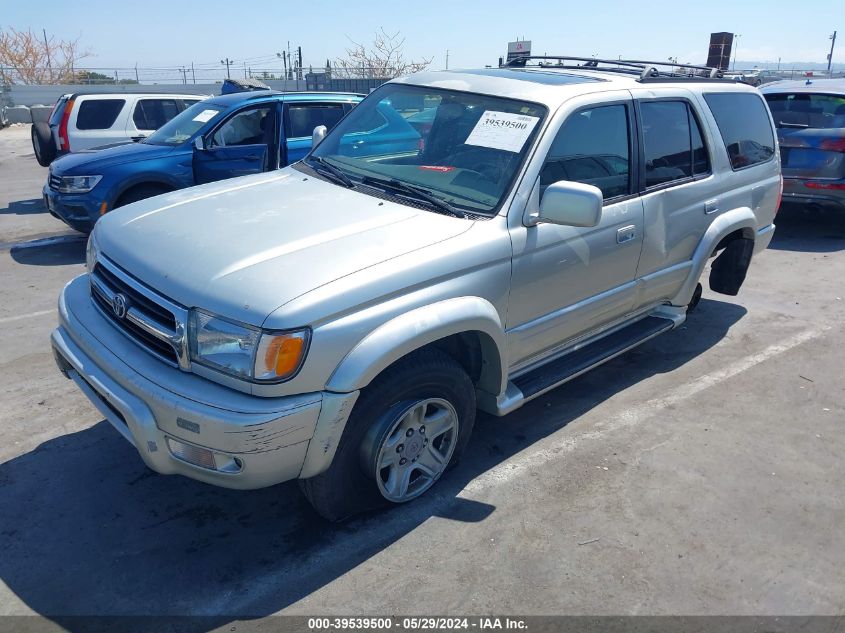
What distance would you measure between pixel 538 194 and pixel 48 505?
288cm

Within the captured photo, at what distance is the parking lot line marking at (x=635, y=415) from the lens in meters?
3.75

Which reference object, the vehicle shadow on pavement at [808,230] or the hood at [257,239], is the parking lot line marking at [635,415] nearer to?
the hood at [257,239]

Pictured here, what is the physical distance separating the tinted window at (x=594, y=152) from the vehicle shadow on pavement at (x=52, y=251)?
571 cm

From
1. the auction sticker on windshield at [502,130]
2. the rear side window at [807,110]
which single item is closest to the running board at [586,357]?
the auction sticker on windshield at [502,130]

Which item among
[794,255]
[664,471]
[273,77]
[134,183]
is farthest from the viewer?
[273,77]

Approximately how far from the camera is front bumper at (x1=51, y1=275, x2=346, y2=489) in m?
2.63

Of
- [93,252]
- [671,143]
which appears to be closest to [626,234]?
[671,143]

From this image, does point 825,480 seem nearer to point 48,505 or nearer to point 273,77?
point 48,505

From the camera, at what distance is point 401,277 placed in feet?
9.69

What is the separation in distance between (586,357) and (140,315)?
254 centimetres

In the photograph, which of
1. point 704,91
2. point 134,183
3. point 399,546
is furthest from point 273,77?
point 399,546

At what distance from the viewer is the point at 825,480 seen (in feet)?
12.4

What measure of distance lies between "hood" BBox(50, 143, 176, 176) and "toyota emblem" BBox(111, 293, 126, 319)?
16.0 feet

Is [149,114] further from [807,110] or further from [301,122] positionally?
[807,110]
